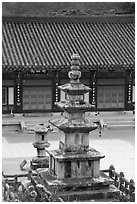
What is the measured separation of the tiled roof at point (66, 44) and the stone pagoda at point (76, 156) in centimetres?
1477

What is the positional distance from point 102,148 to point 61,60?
304 inches

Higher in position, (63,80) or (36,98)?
(63,80)

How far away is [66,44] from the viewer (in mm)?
30953

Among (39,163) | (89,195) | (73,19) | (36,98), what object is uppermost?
(73,19)

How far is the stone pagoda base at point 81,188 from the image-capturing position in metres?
13.6

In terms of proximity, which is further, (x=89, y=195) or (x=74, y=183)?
(x=74, y=183)

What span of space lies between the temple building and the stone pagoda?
1481 centimetres

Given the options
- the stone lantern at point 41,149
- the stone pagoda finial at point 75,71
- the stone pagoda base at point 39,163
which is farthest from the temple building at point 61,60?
the stone pagoda finial at point 75,71

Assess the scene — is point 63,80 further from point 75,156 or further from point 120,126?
point 75,156

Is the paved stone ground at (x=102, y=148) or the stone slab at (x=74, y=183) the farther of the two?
the paved stone ground at (x=102, y=148)

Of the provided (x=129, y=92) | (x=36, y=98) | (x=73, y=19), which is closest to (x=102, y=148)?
(x=36, y=98)

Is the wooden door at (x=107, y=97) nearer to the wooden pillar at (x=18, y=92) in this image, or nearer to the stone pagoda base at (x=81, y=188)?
the wooden pillar at (x=18, y=92)

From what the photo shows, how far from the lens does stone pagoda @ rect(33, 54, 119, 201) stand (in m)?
13.8

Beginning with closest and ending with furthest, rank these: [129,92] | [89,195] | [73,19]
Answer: [89,195] < [129,92] < [73,19]
